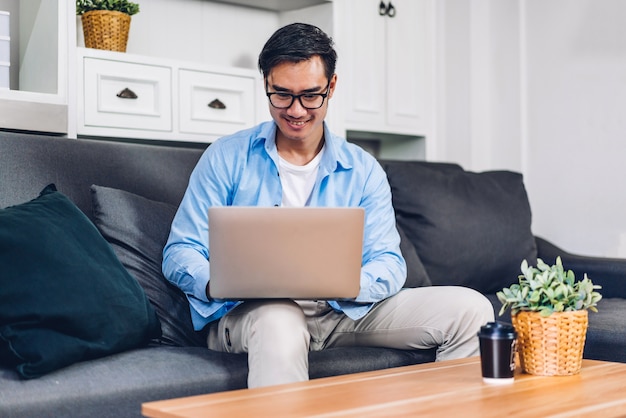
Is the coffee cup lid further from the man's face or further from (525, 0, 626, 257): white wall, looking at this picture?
(525, 0, 626, 257): white wall

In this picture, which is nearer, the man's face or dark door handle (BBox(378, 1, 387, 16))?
the man's face

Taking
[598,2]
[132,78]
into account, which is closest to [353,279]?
[132,78]

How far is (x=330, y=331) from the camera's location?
7.11 feet

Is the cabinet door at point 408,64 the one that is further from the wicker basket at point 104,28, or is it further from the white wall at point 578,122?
the wicker basket at point 104,28

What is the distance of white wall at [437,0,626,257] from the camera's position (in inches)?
140

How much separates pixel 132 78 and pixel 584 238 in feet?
6.53

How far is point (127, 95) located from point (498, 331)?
5.39 feet

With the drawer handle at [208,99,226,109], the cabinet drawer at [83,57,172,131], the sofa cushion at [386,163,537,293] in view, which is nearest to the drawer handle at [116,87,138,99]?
the cabinet drawer at [83,57,172,131]

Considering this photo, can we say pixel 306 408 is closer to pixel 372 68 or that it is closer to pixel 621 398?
pixel 621 398

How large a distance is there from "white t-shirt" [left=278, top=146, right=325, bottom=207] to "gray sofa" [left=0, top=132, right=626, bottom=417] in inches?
13.0

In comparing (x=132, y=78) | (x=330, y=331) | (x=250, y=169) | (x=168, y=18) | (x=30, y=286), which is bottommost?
(x=330, y=331)

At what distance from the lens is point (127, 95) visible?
2812 millimetres

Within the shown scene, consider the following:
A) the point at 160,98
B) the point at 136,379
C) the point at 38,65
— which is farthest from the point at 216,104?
the point at 136,379

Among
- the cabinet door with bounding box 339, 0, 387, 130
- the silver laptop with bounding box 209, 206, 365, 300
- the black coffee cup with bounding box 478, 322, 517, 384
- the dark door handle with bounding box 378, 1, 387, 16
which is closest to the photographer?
the black coffee cup with bounding box 478, 322, 517, 384
